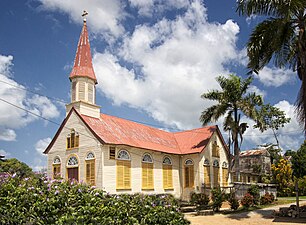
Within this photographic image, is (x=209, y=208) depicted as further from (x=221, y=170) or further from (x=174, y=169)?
(x=221, y=170)

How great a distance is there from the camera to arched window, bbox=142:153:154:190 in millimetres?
24348

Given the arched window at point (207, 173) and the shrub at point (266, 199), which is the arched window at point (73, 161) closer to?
the arched window at point (207, 173)

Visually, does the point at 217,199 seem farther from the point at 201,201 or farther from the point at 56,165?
the point at 56,165

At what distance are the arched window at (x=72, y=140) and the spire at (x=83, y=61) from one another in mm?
4446

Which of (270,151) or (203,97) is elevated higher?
(203,97)

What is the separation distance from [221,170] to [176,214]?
890 inches

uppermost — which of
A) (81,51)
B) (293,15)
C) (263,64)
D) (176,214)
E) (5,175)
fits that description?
(81,51)

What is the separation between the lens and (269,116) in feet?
109

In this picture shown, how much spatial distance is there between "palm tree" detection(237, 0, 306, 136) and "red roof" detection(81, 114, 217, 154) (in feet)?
36.5

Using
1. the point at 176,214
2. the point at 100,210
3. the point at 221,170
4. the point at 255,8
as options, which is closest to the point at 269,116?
the point at 221,170

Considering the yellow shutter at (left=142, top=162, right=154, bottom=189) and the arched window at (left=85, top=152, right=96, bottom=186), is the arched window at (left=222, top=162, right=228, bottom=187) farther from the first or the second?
the arched window at (left=85, top=152, right=96, bottom=186)

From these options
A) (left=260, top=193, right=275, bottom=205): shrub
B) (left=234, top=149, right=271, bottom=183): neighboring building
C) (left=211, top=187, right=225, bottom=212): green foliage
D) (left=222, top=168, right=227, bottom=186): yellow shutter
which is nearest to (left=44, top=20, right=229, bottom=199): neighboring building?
(left=222, top=168, right=227, bottom=186): yellow shutter

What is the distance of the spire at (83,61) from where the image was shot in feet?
82.5

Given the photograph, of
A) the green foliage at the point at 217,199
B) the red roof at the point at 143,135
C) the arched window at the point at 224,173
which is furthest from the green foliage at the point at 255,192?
the arched window at the point at 224,173
